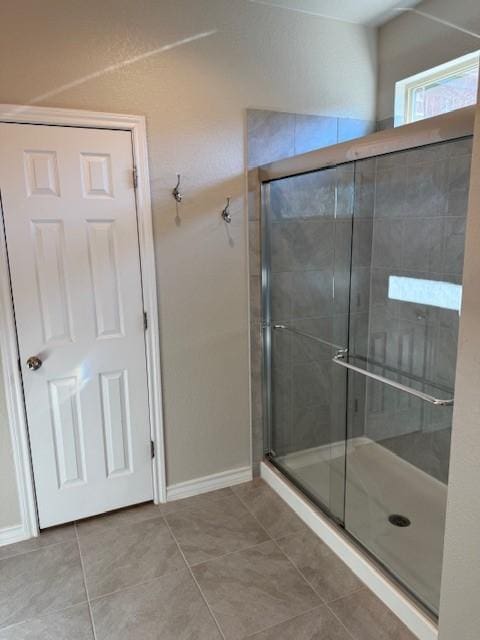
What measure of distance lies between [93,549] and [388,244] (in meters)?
2.34

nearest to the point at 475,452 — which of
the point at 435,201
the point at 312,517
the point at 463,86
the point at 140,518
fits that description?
the point at 312,517

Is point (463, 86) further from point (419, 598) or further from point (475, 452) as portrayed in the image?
point (419, 598)

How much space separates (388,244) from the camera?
2803 millimetres

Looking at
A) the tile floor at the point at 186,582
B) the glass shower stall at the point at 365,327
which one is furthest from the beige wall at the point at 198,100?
the tile floor at the point at 186,582

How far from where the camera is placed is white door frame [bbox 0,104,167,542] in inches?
81.3

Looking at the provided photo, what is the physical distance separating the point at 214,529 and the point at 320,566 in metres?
0.58

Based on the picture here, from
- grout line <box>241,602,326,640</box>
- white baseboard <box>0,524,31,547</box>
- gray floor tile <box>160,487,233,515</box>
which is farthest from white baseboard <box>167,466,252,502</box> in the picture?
grout line <box>241,602,326,640</box>

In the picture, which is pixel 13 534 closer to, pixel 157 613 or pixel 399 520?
pixel 157 613

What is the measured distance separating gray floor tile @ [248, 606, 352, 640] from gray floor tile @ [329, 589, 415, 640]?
0.04m

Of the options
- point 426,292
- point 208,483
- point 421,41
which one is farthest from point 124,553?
point 421,41

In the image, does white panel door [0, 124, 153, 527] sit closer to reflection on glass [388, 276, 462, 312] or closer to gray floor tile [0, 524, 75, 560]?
gray floor tile [0, 524, 75, 560]

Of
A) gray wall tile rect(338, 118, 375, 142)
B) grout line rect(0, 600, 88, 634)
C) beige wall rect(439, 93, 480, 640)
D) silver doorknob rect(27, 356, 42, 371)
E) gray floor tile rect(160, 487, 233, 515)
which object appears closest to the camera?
beige wall rect(439, 93, 480, 640)

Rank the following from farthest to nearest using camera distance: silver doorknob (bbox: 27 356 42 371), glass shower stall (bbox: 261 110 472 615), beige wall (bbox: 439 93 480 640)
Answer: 1. glass shower stall (bbox: 261 110 472 615)
2. silver doorknob (bbox: 27 356 42 371)
3. beige wall (bbox: 439 93 480 640)

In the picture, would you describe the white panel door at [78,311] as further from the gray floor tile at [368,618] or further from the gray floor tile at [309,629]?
the gray floor tile at [368,618]
